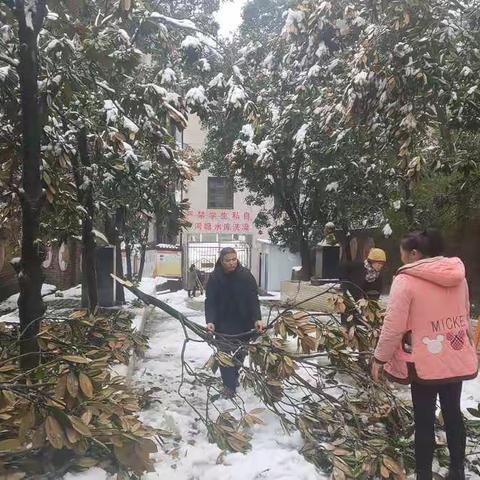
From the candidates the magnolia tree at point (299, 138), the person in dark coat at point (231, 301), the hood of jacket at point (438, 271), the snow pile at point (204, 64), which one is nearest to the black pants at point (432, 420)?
the hood of jacket at point (438, 271)

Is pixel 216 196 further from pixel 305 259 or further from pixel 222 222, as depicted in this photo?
pixel 305 259

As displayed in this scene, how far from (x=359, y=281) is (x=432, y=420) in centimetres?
334

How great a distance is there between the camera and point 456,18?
23.5 feet

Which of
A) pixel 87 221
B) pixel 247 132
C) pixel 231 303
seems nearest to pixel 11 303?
pixel 87 221

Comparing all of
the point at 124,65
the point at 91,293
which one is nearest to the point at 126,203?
the point at 91,293

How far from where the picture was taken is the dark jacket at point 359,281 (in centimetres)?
619

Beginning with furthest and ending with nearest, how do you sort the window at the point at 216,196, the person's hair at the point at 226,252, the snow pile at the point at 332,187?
the window at the point at 216,196
the snow pile at the point at 332,187
the person's hair at the point at 226,252

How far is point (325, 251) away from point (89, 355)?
37.3 feet

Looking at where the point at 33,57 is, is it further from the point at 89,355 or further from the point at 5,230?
the point at 5,230

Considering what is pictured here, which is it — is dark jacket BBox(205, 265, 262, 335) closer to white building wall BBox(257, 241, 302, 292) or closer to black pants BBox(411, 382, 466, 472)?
black pants BBox(411, 382, 466, 472)

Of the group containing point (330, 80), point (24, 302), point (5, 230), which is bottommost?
point (24, 302)

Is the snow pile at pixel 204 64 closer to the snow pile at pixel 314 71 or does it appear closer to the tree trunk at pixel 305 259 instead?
the snow pile at pixel 314 71

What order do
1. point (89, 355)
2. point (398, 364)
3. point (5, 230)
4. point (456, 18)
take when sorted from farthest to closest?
point (456, 18)
point (5, 230)
point (89, 355)
point (398, 364)

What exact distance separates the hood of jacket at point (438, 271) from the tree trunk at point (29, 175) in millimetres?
2478
